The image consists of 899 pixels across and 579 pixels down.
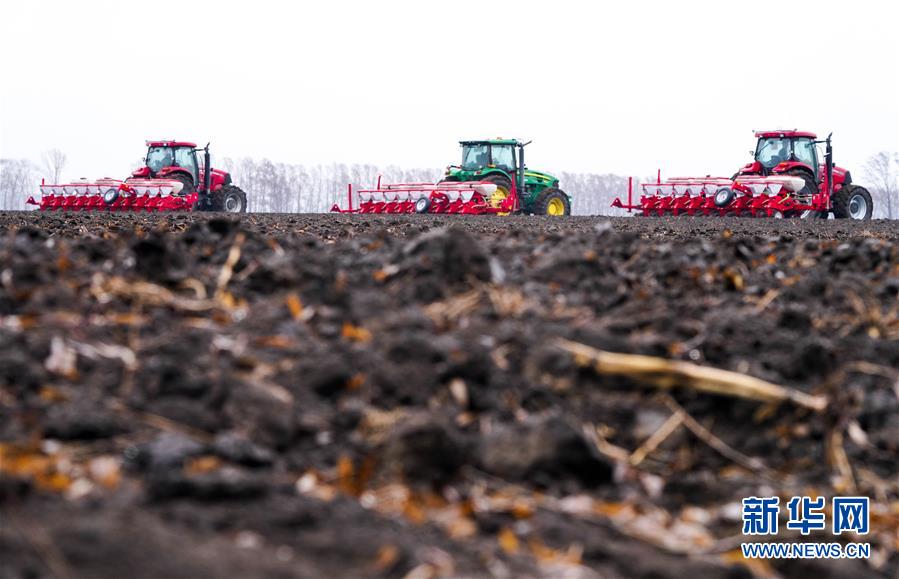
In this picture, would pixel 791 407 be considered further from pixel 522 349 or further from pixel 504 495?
pixel 504 495

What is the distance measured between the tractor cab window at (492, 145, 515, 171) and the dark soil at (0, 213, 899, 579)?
2164 centimetres

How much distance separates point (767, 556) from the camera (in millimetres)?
2521

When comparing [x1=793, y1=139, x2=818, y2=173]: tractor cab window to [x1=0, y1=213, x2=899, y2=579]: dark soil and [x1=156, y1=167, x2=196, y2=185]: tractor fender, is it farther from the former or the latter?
[x1=0, y1=213, x2=899, y2=579]: dark soil

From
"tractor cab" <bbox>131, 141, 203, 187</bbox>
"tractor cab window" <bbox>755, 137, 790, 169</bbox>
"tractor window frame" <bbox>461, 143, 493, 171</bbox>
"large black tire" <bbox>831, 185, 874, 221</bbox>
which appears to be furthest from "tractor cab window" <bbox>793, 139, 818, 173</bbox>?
"tractor cab" <bbox>131, 141, 203, 187</bbox>

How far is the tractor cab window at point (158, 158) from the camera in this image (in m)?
27.3

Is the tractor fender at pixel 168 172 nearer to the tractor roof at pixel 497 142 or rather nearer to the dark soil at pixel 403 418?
the tractor roof at pixel 497 142

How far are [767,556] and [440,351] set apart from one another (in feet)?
3.73

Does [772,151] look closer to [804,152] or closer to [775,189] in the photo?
[804,152]

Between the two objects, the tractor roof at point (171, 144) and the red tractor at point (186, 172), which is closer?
the red tractor at point (186, 172)

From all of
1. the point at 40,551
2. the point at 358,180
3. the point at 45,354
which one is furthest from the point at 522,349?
the point at 358,180

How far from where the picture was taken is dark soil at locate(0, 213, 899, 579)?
6.70ft

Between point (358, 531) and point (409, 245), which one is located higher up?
point (409, 245)

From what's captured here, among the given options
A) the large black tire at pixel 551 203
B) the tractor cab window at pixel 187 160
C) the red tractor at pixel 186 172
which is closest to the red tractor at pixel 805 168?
the large black tire at pixel 551 203

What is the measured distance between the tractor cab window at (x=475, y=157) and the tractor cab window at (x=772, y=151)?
23.5 feet
